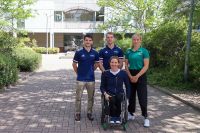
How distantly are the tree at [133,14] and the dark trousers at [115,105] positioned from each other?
66.0 feet

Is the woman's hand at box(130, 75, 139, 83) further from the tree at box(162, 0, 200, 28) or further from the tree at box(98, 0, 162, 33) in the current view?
the tree at box(98, 0, 162, 33)

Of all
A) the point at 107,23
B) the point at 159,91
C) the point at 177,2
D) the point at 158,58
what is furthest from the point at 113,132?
the point at 107,23

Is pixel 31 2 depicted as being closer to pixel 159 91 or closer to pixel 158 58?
pixel 158 58

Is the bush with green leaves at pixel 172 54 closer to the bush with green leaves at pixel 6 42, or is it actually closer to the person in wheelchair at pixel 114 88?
the person in wheelchair at pixel 114 88

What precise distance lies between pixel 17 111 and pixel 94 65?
95.2 inches

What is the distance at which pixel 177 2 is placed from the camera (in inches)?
572

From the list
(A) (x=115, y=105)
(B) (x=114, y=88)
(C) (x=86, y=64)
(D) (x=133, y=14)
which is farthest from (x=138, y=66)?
(D) (x=133, y=14)

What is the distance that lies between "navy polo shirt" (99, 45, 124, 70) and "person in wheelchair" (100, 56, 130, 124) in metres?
0.51

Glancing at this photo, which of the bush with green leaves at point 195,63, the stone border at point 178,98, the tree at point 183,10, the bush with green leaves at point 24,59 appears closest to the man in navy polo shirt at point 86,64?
the stone border at point 178,98

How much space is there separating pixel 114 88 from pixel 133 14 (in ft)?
73.4

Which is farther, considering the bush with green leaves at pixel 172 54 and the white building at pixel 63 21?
the white building at pixel 63 21

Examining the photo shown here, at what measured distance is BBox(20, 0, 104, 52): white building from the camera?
195ft

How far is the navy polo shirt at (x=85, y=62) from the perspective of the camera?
7859 millimetres

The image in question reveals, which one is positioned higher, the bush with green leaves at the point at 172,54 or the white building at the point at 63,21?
the white building at the point at 63,21
